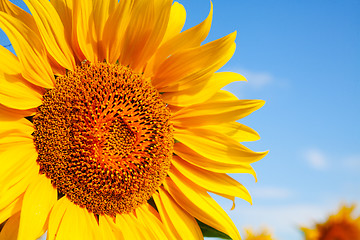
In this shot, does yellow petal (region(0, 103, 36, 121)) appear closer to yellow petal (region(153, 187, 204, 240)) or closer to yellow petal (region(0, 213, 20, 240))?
yellow petal (region(0, 213, 20, 240))

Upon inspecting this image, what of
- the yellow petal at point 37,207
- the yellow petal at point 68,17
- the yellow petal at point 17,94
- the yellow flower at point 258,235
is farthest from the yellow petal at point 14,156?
the yellow flower at point 258,235

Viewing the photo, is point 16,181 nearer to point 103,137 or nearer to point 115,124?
point 103,137

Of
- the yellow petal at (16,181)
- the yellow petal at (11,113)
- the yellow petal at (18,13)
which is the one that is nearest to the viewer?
the yellow petal at (16,181)

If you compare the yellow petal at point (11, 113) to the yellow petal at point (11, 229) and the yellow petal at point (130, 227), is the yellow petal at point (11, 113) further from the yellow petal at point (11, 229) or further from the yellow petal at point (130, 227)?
the yellow petal at point (130, 227)

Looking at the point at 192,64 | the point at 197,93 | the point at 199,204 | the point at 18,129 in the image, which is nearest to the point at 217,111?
the point at 197,93

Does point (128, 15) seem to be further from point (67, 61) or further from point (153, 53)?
point (67, 61)

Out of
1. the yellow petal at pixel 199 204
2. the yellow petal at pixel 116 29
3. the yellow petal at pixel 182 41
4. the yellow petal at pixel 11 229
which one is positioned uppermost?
the yellow petal at pixel 182 41
